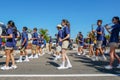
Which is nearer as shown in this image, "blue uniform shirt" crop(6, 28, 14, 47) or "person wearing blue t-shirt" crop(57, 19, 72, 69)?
"blue uniform shirt" crop(6, 28, 14, 47)

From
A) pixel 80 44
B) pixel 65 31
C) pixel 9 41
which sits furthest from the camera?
pixel 80 44

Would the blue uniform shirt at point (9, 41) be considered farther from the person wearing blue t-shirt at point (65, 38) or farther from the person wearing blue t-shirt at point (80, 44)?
the person wearing blue t-shirt at point (80, 44)

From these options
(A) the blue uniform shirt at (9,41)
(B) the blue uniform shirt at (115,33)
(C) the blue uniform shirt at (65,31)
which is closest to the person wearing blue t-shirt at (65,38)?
(C) the blue uniform shirt at (65,31)

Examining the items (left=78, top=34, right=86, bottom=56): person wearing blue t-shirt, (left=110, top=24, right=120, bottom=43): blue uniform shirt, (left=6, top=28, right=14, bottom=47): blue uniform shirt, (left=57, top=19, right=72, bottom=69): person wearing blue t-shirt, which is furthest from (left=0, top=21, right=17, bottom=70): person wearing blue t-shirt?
(left=78, top=34, right=86, bottom=56): person wearing blue t-shirt

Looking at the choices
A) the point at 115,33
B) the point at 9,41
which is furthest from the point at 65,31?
the point at 9,41

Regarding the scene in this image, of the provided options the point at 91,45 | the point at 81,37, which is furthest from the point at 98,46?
the point at 81,37

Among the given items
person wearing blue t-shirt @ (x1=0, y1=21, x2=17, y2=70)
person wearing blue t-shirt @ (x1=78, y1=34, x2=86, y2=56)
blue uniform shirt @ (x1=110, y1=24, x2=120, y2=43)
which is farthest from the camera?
person wearing blue t-shirt @ (x1=78, y1=34, x2=86, y2=56)

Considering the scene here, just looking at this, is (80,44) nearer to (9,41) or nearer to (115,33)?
(115,33)

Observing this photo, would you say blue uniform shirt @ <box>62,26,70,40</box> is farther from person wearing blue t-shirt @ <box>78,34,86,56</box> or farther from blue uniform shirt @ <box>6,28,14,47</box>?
person wearing blue t-shirt @ <box>78,34,86,56</box>

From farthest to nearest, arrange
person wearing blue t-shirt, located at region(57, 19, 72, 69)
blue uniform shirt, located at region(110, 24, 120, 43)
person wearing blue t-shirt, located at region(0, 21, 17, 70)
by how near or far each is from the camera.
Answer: person wearing blue t-shirt, located at region(57, 19, 72, 69), blue uniform shirt, located at region(110, 24, 120, 43), person wearing blue t-shirt, located at region(0, 21, 17, 70)

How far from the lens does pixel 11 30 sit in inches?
453

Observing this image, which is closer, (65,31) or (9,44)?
(9,44)

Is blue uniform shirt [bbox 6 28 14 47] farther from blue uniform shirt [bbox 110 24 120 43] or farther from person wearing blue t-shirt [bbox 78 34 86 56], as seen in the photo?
person wearing blue t-shirt [bbox 78 34 86 56]

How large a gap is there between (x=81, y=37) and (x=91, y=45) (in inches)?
132
